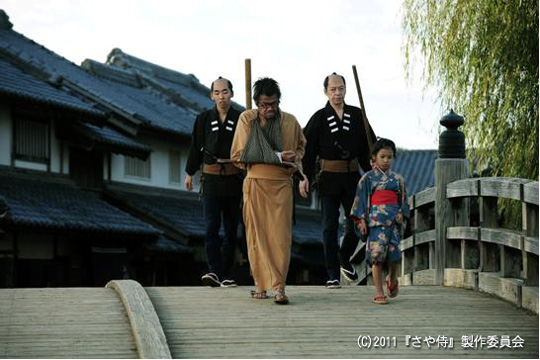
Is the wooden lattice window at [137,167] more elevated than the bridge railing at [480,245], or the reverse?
the wooden lattice window at [137,167]

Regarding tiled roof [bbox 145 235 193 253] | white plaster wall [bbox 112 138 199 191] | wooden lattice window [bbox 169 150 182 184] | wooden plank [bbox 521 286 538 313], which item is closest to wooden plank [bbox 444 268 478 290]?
wooden plank [bbox 521 286 538 313]

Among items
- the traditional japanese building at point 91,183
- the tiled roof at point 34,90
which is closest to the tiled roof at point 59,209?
the traditional japanese building at point 91,183

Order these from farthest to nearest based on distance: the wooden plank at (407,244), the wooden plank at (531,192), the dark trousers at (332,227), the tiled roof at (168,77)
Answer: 1. the tiled roof at (168,77)
2. the wooden plank at (407,244)
3. the dark trousers at (332,227)
4. the wooden plank at (531,192)

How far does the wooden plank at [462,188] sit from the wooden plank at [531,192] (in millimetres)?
1313

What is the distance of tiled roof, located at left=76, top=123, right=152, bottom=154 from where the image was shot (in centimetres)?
2241

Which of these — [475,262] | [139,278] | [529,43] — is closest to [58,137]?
[139,278]

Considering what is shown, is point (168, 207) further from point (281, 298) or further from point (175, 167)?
point (281, 298)

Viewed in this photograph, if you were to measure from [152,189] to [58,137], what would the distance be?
3.89m

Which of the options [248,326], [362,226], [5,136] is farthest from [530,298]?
[5,136]

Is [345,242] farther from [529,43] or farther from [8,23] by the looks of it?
[8,23]

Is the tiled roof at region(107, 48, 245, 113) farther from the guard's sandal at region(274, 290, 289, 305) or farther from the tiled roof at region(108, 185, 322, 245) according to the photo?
the guard's sandal at region(274, 290, 289, 305)

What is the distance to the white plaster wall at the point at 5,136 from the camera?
20.5 m

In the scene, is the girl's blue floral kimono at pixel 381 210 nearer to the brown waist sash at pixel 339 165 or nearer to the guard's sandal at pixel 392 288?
the guard's sandal at pixel 392 288

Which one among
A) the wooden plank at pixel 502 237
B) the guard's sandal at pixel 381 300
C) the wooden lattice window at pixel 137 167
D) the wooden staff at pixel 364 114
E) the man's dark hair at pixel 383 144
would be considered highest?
the wooden lattice window at pixel 137 167
